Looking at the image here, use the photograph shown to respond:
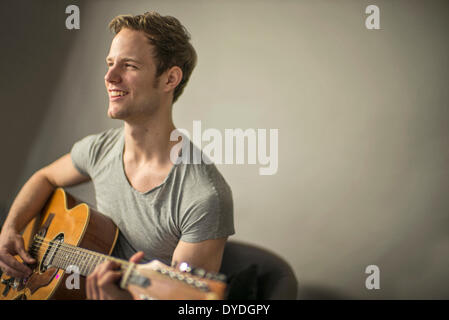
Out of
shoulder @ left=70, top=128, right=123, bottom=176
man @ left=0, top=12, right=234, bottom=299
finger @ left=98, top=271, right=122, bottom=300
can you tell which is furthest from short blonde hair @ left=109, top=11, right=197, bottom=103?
finger @ left=98, top=271, right=122, bottom=300

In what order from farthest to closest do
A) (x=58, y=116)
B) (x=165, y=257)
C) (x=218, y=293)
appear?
(x=58, y=116), (x=165, y=257), (x=218, y=293)

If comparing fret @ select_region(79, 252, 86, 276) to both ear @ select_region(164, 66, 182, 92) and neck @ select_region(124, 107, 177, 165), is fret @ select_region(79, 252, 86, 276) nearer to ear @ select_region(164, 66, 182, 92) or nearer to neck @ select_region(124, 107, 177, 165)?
neck @ select_region(124, 107, 177, 165)

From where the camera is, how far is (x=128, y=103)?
112 cm

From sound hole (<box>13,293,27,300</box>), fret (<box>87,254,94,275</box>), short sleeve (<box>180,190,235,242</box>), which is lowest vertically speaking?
sound hole (<box>13,293,27,300</box>)

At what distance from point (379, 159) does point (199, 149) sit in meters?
0.57

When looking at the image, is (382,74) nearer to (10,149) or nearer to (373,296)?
(373,296)

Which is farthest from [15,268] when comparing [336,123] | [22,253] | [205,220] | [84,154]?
[336,123]

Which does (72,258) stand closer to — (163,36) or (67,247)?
(67,247)

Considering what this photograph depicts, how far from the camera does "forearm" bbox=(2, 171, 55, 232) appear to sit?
1.34m

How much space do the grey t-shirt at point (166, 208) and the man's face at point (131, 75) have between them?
7.7 inches

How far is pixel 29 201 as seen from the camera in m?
1.35

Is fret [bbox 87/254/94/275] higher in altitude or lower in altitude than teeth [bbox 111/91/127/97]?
lower

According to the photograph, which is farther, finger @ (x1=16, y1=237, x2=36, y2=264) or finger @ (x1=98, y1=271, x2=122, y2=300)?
finger @ (x1=16, y1=237, x2=36, y2=264)
